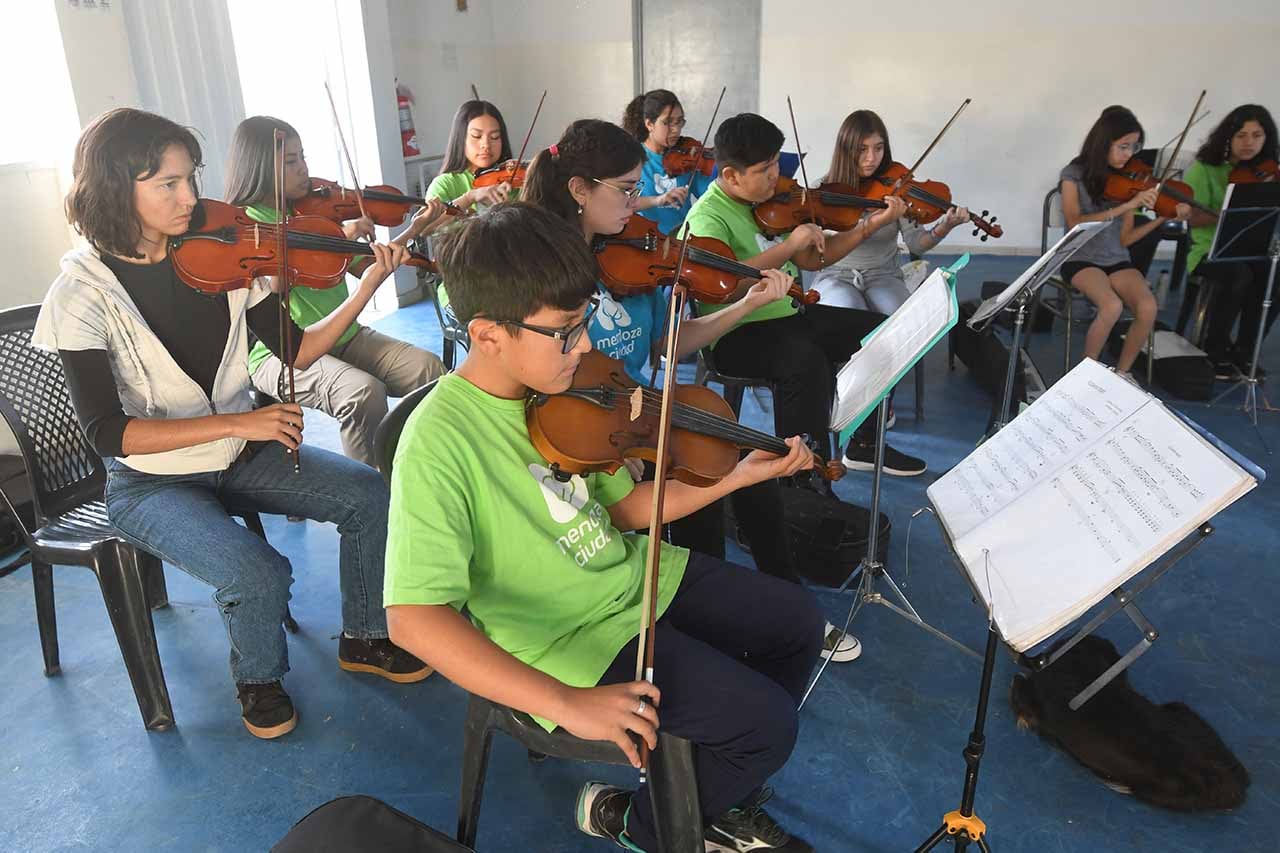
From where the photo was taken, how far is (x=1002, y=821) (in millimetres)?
1562

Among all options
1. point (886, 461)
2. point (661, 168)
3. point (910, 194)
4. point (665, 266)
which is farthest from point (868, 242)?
point (665, 266)

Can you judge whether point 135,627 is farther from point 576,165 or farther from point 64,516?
point 576,165

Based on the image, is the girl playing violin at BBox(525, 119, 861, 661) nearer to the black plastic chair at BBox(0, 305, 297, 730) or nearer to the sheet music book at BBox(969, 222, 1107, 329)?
the sheet music book at BBox(969, 222, 1107, 329)

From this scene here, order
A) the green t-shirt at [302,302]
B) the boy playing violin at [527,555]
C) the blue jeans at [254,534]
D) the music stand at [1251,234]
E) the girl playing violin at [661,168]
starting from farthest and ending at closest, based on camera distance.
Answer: the girl playing violin at [661,168], the music stand at [1251,234], the green t-shirt at [302,302], the blue jeans at [254,534], the boy playing violin at [527,555]

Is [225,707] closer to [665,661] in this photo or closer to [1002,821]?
[665,661]

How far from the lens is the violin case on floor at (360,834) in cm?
111

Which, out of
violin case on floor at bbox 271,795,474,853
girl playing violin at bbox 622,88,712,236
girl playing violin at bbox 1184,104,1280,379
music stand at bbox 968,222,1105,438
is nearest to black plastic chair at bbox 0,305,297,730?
violin case on floor at bbox 271,795,474,853

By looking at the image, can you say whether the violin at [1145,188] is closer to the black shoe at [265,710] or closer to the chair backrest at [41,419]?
the black shoe at [265,710]

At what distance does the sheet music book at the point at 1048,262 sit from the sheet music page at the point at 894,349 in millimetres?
548

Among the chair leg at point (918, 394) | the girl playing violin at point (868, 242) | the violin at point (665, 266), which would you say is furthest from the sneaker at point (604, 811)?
the chair leg at point (918, 394)

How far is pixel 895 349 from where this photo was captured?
1.67m

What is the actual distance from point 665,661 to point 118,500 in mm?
1209

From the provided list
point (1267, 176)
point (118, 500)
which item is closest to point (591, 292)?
point (118, 500)

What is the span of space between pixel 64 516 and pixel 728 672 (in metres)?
1.58
